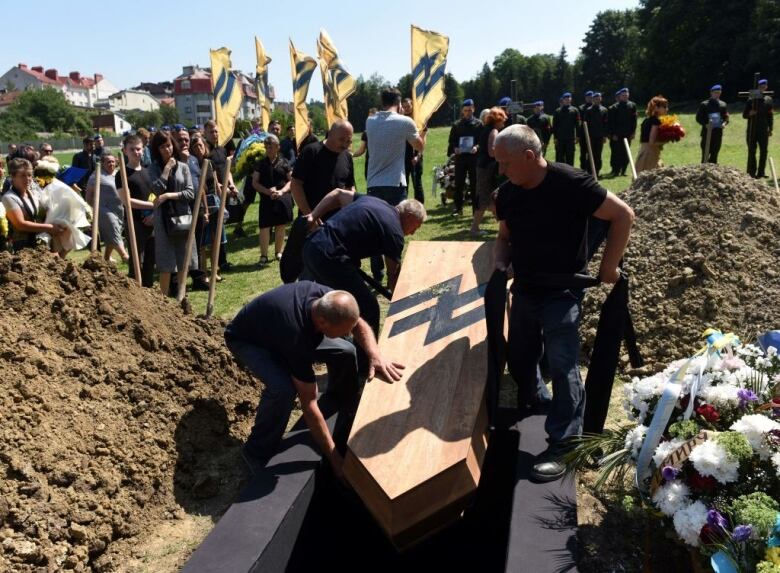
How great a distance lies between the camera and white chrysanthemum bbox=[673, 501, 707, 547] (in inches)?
104

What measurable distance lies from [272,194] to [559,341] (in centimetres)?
668

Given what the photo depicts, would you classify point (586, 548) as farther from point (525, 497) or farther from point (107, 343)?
point (107, 343)

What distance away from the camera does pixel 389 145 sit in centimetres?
706

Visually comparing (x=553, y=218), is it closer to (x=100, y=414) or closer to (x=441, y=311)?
(x=441, y=311)

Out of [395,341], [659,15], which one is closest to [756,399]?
[395,341]

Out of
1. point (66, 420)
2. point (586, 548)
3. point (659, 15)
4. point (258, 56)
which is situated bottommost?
point (586, 548)

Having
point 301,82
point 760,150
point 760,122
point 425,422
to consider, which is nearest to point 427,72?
point 301,82

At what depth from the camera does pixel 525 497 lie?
3508 millimetres

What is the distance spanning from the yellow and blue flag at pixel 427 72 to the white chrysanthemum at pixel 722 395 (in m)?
8.53

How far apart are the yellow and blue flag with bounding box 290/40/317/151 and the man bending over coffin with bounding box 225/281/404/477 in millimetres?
8119

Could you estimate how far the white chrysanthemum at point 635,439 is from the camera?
318 centimetres

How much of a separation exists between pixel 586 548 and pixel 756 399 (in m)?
1.10

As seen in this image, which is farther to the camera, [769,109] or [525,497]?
[769,109]

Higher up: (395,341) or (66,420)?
(395,341)
